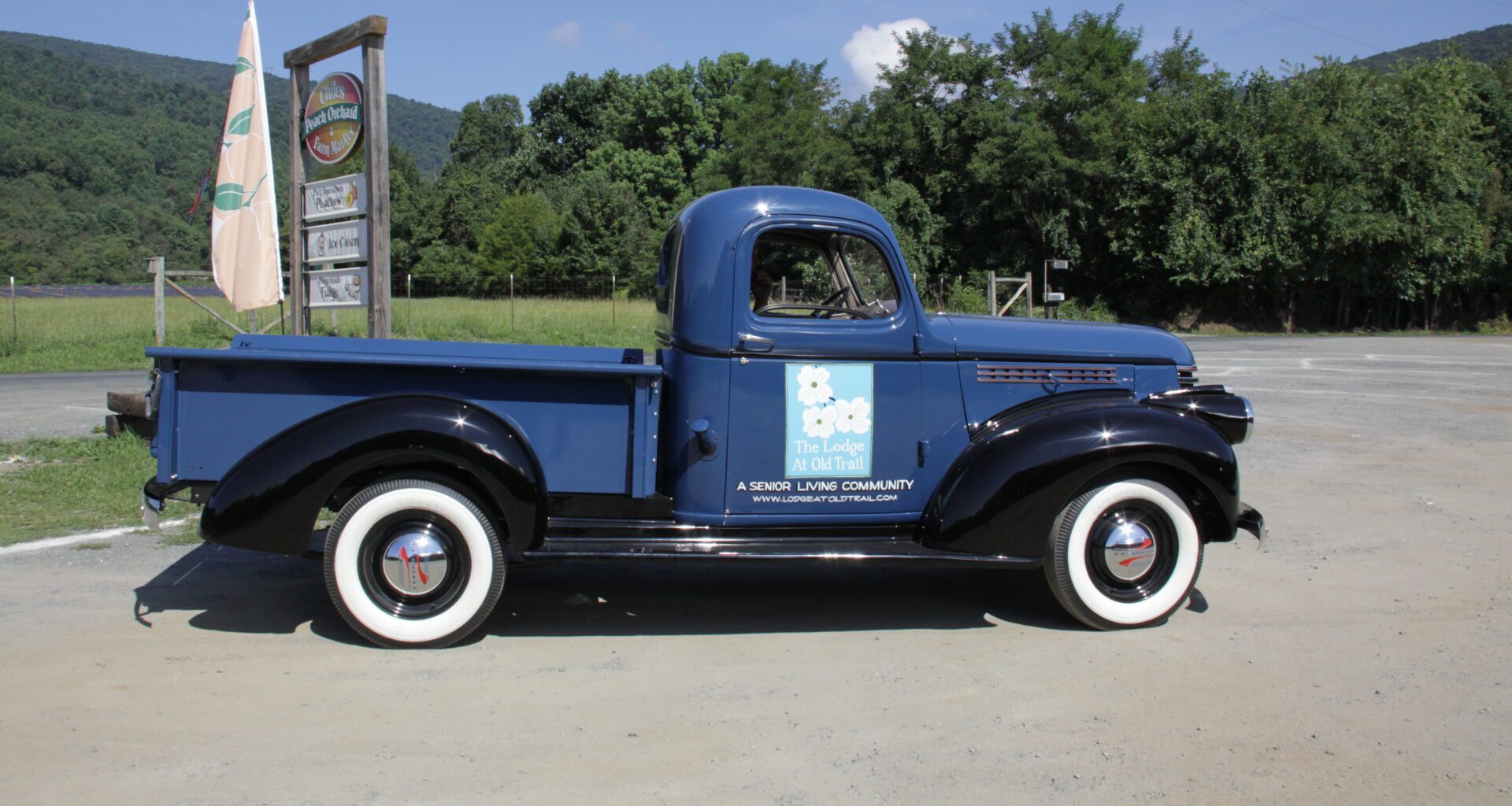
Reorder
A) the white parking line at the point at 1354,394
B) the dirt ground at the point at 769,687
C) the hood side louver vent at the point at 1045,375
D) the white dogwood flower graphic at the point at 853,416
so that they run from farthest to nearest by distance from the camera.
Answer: the white parking line at the point at 1354,394
the hood side louver vent at the point at 1045,375
the white dogwood flower graphic at the point at 853,416
the dirt ground at the point at 769,687

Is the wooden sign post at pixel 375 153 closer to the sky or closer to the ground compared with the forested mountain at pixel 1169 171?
closer to the ground

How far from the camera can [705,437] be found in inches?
182

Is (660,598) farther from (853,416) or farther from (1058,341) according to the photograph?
(1058,341)

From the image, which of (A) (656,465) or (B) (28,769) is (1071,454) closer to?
(A) (656,465)

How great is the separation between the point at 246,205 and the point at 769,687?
9.39 meters

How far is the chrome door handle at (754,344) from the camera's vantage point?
4652 mm

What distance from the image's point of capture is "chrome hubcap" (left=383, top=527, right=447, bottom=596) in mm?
4375

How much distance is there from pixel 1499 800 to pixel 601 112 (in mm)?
69345

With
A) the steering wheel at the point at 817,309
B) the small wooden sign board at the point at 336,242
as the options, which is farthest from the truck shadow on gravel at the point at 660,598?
the small wooden sign board at the point at 336,242

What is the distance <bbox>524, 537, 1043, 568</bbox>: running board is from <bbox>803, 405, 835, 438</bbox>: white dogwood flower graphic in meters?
0.48

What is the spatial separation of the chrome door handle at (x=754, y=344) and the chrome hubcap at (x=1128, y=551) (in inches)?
69.9

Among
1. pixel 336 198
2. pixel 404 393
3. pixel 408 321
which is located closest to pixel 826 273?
pixel 404 393

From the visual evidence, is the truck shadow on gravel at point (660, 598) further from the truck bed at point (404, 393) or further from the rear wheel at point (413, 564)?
the truck bed at point (404, 393)

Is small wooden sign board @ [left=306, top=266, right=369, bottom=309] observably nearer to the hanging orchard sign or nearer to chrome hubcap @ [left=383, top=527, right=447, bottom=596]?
the hanging orchard sign
